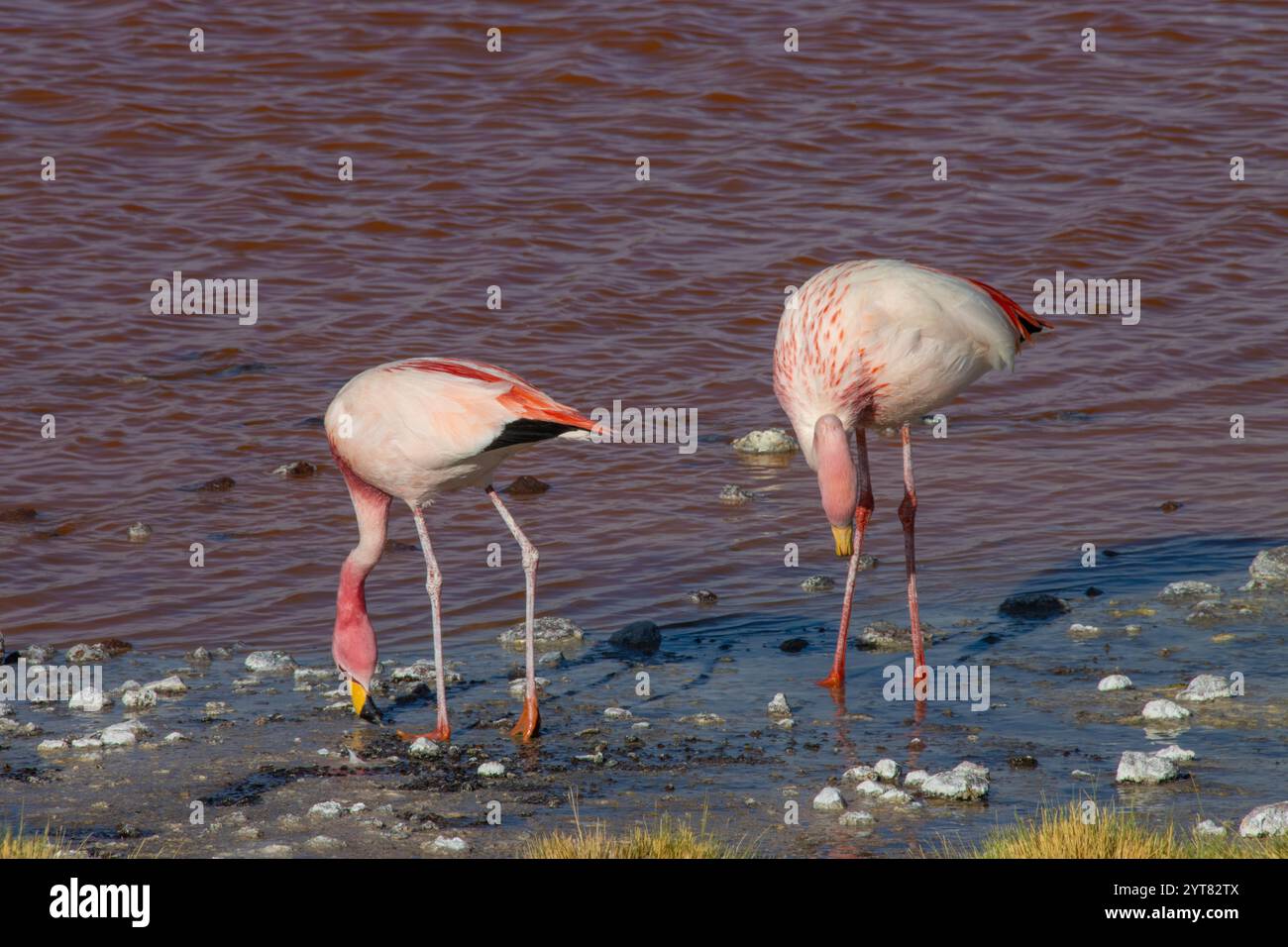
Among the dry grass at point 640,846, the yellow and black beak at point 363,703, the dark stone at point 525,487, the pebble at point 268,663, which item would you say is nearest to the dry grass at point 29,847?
the dry grass at point 640,846

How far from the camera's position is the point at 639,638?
8.54 metres

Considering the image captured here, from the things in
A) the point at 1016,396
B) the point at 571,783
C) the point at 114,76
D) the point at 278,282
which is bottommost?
the point at 571,783

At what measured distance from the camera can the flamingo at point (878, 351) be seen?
7866mm

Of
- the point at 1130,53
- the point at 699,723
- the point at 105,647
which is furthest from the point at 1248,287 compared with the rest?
the point at 105,647

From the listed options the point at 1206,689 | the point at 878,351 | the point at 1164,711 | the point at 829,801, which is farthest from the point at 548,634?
the point at 1206,689

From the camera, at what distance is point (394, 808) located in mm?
6328

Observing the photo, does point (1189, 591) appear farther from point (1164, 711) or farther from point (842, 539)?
point (842, 539)

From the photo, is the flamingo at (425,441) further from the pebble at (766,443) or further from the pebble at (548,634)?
the pebble at (766,443)

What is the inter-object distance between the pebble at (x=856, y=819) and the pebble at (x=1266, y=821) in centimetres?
124

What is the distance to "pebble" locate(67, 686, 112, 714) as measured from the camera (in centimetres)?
753

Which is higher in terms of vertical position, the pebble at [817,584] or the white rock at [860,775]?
the pebble at [817,584]

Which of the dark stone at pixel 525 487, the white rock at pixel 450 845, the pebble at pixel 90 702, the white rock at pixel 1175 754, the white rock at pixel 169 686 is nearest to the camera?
the white rock at pixel 450 845
